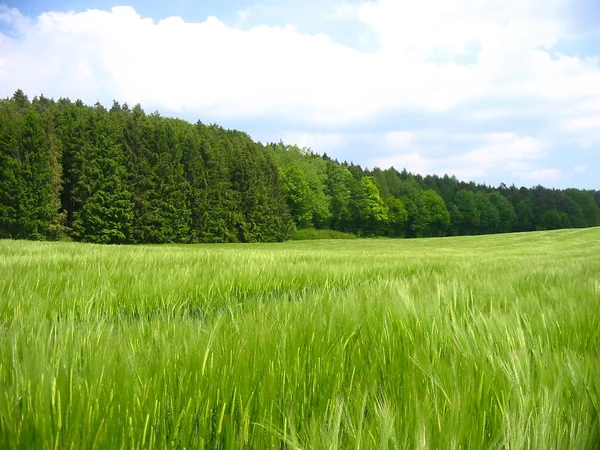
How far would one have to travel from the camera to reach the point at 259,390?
→ 80 centimetres

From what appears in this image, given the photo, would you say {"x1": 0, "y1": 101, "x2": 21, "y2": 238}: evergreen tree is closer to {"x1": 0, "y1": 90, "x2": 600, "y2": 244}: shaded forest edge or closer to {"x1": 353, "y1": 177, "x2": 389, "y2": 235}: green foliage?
{"x1": 0, "y1": 90, "x2": 600, "y2": 244}: shaded forest edge

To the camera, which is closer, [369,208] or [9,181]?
[9,181]

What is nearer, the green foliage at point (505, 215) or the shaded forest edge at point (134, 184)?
the shaded forest edge at point (134, 184)

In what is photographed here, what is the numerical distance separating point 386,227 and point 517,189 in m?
36.1

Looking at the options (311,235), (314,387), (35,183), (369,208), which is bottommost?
(311,235)

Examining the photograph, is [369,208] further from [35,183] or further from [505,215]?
[35,183]

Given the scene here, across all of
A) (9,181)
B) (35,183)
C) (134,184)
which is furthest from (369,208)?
(9,181)

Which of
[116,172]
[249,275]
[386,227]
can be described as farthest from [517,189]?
[249,275]

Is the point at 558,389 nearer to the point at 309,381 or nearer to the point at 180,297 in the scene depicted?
the point at 309,381

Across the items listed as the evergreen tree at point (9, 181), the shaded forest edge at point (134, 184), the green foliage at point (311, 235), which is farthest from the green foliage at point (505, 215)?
the evergreen tree at point (9, 181)

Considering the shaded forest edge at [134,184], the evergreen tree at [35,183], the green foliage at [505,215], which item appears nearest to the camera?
the evergreen tree at [35,183]

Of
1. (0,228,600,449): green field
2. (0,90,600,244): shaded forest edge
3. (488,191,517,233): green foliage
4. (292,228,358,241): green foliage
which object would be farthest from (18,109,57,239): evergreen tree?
(488,191,517,233): green foliage

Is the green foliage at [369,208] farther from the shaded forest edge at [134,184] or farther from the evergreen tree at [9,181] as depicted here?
the evergreen tree at [9,181]

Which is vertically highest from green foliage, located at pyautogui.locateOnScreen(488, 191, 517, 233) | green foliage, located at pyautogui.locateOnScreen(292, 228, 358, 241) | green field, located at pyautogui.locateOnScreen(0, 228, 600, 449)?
green foliage, located at pyautogui.locateOnScreen(488, 191, 517, 233)
